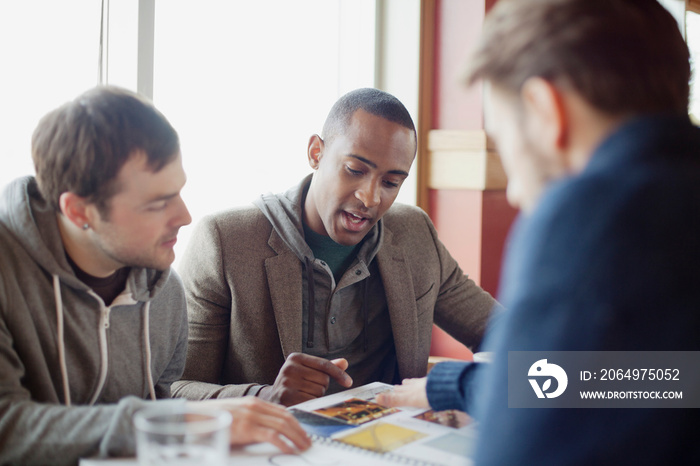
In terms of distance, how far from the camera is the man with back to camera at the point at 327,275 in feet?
5.53

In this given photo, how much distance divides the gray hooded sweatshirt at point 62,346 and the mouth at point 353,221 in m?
0.53

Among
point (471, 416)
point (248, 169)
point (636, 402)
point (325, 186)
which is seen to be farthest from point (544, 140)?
point (248, 169)

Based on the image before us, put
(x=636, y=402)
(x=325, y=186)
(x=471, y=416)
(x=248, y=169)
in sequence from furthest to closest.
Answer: (x=248, y=169)
(x=325, y=186)
(x=471, y=416)
(x=636, y=402)

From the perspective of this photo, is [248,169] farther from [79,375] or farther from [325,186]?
[79,375]

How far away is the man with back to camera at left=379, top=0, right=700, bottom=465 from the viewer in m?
0.59

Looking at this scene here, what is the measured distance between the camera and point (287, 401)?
1.34 meters

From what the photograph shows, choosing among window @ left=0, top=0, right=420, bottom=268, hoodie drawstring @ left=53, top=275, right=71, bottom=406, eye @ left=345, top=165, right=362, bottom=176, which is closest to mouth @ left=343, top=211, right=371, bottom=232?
eye @ left=345, top=165, right=362, bottom=176

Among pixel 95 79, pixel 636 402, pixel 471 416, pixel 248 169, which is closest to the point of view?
pixel 636 402

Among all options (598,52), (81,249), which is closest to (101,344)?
(81,249)

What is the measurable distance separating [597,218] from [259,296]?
1.21 meters

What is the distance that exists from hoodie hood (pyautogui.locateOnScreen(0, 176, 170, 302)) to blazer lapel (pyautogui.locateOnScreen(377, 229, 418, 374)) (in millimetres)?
871

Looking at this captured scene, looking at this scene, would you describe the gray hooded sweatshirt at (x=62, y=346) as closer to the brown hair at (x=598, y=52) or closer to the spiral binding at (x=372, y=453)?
the spiral binding at (x=372, y=453)

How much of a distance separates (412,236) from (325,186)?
1.13ft

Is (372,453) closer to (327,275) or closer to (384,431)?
(384,431)
